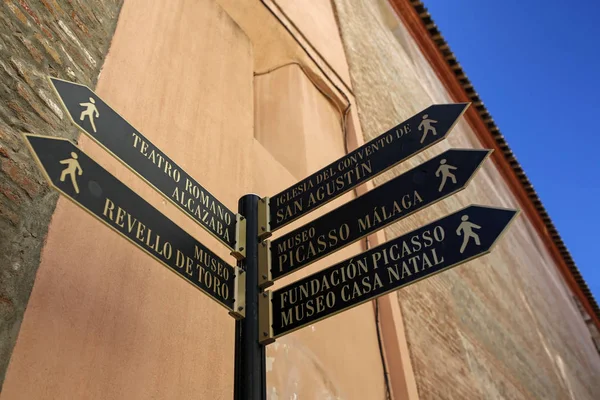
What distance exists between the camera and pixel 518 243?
40.3ft

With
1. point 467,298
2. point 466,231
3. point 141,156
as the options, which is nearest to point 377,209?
point 466,231

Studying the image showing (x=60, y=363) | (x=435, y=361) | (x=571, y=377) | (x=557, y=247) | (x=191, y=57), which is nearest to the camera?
(x=60, y=363)

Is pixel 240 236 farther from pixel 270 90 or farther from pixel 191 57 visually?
pixel 270 90

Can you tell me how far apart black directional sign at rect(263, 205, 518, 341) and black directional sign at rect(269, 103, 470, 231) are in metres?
0.33

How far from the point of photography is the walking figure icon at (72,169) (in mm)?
1701

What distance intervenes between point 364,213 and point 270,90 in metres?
3.77

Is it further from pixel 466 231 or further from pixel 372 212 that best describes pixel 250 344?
pixel 466 231

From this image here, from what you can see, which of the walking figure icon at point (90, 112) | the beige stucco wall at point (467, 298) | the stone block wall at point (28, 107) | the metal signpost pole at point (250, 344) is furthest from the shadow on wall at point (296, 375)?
the walking figure icon at point (90, 112)

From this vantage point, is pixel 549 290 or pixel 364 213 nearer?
pixel 364 213

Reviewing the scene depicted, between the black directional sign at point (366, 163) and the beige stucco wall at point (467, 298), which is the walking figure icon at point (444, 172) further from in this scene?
the beige stucco wall at point (467, 298)

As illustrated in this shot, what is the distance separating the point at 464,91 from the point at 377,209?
11.4 m

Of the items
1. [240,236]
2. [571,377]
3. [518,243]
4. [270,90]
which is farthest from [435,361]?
[518,243]

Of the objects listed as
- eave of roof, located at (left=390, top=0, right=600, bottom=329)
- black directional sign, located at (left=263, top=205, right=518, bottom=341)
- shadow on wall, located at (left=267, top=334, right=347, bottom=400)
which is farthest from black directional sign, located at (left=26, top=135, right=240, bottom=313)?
eave of roof, located at (left=390, top=0, right=600, bottom=329)

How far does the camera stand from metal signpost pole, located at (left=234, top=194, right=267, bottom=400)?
6.12ft
